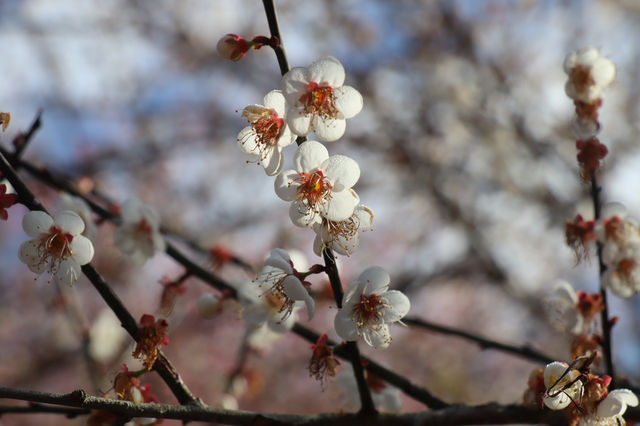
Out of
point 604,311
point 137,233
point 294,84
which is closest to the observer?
point 294,84

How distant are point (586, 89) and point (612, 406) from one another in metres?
0.97

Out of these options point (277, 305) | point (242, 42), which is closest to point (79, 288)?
point (277, 305)

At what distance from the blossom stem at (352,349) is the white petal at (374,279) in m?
0.06

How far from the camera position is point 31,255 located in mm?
1393

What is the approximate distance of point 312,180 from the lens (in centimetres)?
120

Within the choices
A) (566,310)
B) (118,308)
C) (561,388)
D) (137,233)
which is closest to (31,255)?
(118,308)

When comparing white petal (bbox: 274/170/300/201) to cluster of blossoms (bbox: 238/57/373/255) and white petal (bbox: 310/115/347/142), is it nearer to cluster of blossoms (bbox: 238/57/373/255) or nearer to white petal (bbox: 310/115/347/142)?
cluster of blossoms (bbox: 238/57/373/255)

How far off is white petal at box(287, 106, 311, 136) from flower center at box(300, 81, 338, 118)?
0.04 ft

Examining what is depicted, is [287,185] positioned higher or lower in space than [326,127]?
lower

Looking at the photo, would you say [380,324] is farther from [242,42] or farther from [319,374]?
[242,42]

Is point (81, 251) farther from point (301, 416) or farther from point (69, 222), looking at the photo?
point (301, 416)

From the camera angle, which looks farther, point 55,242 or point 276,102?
point 55,242

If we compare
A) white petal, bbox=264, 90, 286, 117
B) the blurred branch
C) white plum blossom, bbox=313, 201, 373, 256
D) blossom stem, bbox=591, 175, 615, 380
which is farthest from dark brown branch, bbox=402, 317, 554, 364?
white petal, bbox=264, 90, 286, 117

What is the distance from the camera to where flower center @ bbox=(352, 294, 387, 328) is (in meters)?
1.28
